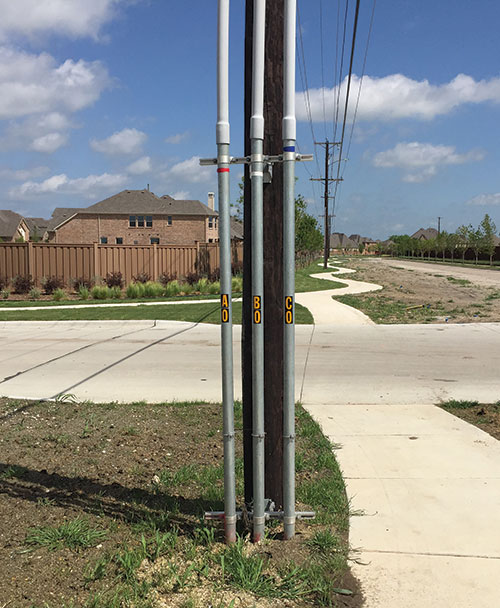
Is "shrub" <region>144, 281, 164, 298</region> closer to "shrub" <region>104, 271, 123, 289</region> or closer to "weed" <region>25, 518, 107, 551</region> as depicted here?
"shrub" <region>104, 271, 123, 289</region>

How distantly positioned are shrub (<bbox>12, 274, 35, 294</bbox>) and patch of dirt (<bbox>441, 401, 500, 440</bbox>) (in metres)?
19.0

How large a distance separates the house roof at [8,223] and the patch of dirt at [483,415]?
72807 mm

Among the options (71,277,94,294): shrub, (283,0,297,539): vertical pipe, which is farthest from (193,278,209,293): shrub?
(283,0,297,539): vertical pipe

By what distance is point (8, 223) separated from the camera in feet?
243

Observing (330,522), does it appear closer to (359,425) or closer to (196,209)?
(359,425)

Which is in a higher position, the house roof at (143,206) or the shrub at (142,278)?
the house roof at (143,206)

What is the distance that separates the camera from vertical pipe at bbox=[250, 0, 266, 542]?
3.10 meters

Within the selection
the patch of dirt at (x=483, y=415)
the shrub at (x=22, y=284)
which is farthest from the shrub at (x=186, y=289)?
the patch of dirt at (x=483, y=415)

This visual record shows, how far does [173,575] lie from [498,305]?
17743mm

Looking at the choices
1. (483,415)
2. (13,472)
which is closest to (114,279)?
(483,415)

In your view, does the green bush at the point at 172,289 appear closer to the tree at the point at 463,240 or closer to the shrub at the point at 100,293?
the shrub at the point at 100,293

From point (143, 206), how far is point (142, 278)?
38474 millimetres

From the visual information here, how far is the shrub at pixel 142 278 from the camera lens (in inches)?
943

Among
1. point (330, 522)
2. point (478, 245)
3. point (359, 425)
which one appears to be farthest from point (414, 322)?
point (478, 245)
